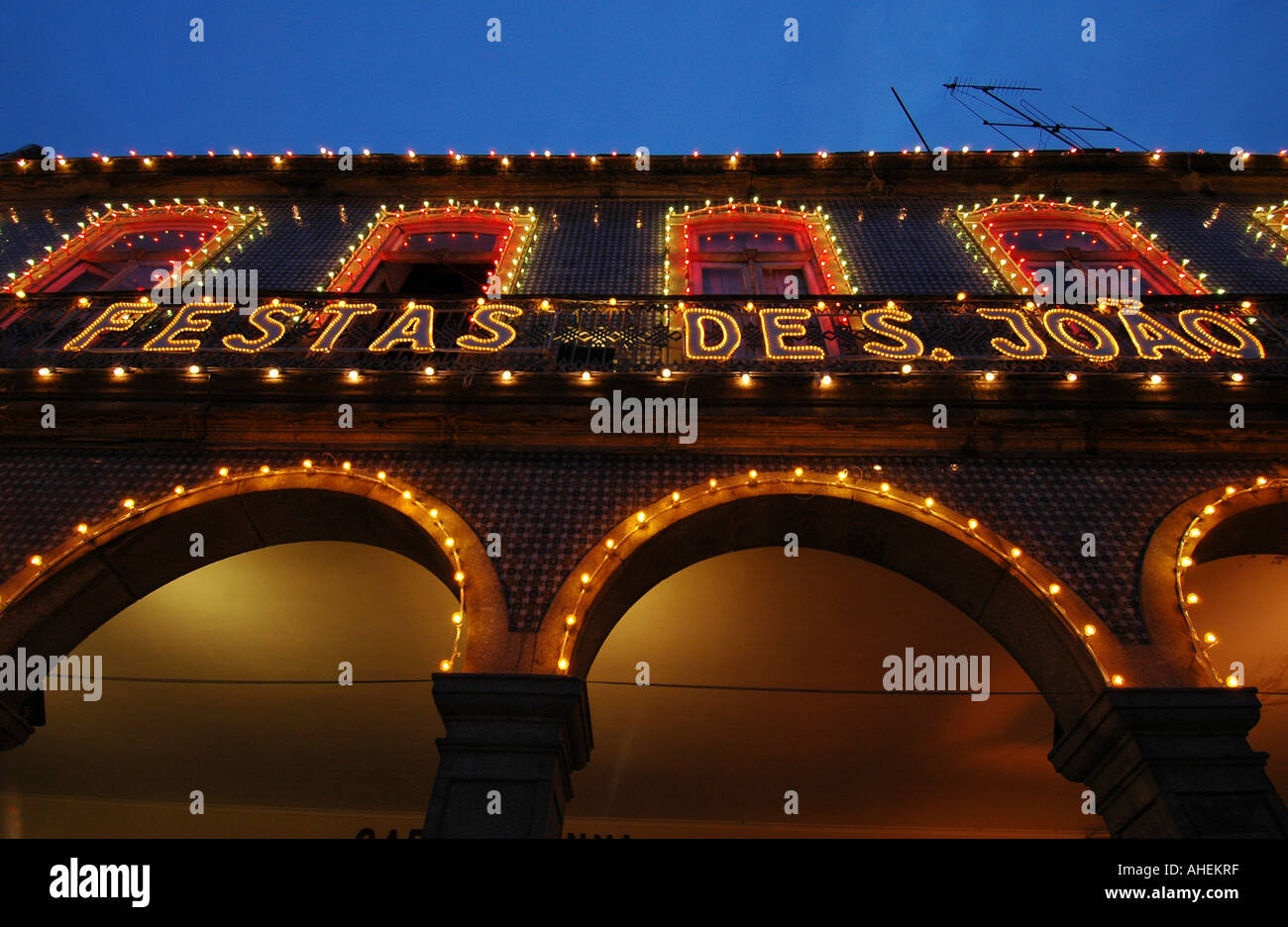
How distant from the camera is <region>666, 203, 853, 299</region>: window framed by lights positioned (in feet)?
26.5

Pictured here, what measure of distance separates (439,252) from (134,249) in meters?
3.61

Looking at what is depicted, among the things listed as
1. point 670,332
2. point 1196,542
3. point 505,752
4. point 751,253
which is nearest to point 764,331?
point 670,332

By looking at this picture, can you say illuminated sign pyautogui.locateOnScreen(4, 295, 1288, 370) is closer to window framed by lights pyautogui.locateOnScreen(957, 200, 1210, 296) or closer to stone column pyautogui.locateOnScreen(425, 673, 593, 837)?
window framed by lights pyautogui.locateOnScreen(957, 200, 1210, 296)

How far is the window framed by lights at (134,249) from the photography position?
8.09 metres

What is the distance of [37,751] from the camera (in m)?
7.77

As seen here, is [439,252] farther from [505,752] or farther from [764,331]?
[505,752]

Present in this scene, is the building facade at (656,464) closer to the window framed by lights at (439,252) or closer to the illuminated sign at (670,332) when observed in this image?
the illuminated sign at (670,332)

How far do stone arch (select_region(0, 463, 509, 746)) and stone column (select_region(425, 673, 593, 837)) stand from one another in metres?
0.50

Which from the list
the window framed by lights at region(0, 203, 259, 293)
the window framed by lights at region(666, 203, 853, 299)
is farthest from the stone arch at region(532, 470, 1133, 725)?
the window framed by lights at region(0, 203, 259, 293)

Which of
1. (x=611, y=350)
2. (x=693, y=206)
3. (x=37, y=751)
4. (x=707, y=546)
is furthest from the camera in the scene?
(x=693, y=206)
